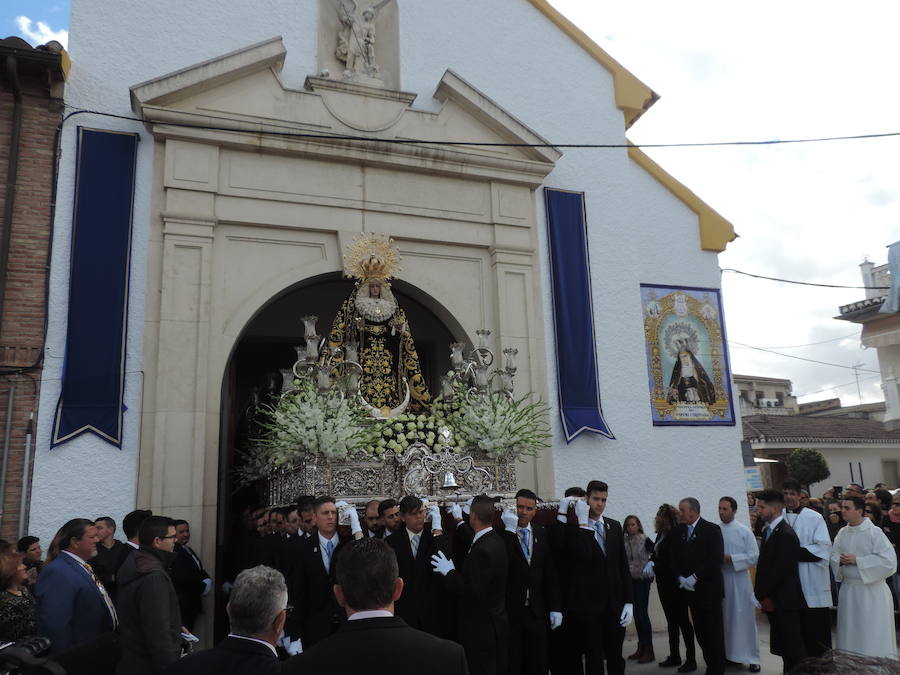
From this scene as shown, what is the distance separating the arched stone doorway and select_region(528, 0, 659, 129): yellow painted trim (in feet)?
16.5

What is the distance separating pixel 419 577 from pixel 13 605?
308 centimetres

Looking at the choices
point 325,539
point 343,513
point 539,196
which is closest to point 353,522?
point 325,539

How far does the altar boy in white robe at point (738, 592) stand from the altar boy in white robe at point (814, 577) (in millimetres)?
585

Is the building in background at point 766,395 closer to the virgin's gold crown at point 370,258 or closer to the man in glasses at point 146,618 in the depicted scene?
the virgin's gold crown at point 370,258

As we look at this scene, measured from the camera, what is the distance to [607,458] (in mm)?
11617

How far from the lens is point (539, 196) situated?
12273 mm

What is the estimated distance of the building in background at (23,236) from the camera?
28.5 ft

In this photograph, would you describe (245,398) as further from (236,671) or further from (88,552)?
(236,671)

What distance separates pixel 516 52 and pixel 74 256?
7702mm

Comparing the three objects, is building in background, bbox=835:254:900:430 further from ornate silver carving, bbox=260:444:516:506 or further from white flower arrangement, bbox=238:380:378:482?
white flower arrangement, bbox=238:380:378:482

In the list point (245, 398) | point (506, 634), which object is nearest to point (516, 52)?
point (245, 398)

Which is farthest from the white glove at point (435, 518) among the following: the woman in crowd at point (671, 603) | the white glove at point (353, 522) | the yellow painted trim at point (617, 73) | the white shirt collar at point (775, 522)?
the yellow painted trim at point (617, 73)

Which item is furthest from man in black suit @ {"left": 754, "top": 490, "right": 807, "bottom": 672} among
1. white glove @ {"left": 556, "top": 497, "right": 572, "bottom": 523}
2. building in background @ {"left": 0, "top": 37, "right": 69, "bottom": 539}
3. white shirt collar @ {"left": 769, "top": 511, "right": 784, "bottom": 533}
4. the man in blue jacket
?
building in background @ {"left": 0, "top": 37, "right": 69, "bottom": 539}

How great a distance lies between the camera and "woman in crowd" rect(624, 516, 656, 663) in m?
9.27
